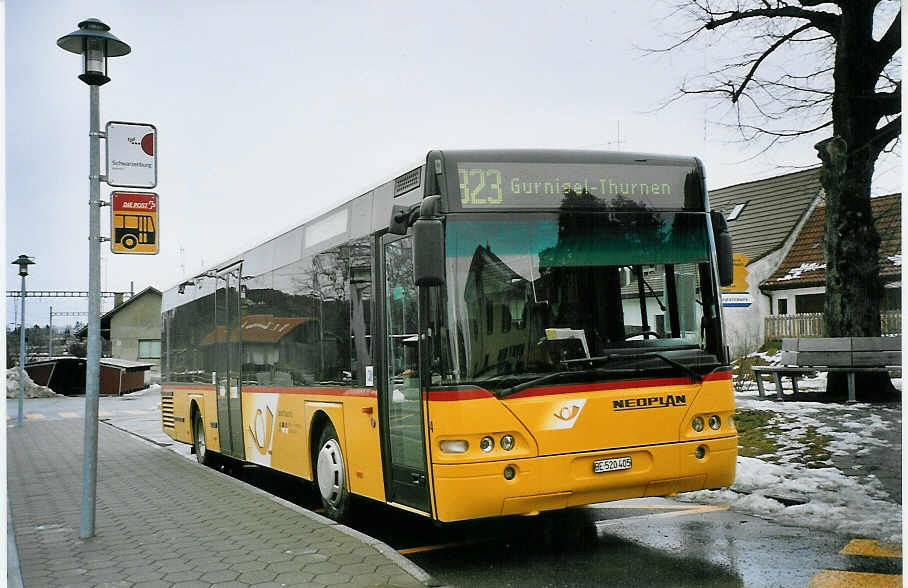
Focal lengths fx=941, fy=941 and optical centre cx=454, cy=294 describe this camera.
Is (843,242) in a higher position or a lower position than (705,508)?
higher

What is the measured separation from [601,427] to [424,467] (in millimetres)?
1301

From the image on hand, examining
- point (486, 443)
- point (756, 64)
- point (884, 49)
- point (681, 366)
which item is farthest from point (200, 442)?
point (884, 49)

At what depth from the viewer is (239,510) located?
905 centimetres

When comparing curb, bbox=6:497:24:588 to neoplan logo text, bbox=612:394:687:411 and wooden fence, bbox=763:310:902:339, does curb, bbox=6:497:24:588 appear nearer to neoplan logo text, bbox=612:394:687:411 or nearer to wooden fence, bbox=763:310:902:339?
neoplan logo text, bbox=612:394:687:411

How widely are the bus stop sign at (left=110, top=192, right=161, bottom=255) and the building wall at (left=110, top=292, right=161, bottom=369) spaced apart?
69.9 m

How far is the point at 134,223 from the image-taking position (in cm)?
816

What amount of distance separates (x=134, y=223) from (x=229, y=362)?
4.49 m

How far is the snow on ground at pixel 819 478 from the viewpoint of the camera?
8.12m

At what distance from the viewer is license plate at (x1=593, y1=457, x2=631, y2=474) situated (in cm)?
666

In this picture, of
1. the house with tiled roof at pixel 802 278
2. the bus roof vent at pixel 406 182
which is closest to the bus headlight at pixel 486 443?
the bus roof vent at pixel 406 182

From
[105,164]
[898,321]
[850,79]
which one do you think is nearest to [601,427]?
[105,164]

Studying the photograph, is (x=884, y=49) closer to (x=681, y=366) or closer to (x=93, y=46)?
(x=681, y=366)

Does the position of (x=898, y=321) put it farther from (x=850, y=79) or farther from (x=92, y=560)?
(x=92, y=560)

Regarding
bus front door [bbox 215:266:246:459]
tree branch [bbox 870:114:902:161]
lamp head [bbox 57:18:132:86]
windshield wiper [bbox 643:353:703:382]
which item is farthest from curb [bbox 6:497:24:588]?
tree branch [bbox 870:114:902:161]
